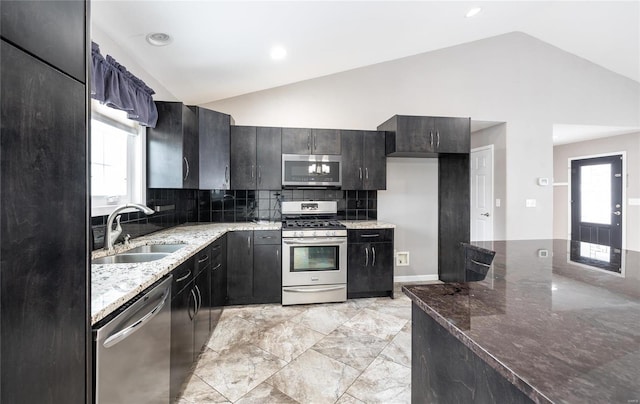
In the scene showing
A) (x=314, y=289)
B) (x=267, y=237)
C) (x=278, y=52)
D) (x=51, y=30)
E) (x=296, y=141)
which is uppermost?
(x=278, y=52)

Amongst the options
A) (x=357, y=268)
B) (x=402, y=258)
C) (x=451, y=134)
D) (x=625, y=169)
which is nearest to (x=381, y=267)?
(x=357, y=268)

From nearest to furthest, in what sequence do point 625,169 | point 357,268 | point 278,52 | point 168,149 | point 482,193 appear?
point 168,149
point 278,52
point 357,268
point 482,193
point 625,169

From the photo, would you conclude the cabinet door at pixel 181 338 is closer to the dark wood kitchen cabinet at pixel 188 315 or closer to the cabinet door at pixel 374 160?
the dark wood kitchen cabinet at pixel 188 315

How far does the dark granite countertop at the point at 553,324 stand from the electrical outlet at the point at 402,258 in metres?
2.42

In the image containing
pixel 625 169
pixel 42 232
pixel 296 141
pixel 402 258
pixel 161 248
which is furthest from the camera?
pixel 625 169

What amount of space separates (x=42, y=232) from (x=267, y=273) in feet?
7.87

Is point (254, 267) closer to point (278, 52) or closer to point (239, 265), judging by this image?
point (239, 265)

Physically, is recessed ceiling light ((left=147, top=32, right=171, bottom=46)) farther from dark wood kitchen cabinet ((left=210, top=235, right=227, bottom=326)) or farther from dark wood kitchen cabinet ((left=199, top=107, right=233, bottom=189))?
dark wood kitchen cabinet ((left=210, top=235, right=227, bottom=326))

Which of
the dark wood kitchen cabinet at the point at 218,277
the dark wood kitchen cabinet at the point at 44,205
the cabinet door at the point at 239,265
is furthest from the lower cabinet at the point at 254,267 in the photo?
the dark wood kitchen cabinet at the point at 44,205

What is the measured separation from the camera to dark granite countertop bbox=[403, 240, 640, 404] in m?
0.53

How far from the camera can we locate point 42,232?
Answer: 2.35 feet

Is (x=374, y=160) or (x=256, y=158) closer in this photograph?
(x=256, y=158)

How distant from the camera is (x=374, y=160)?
339 cm

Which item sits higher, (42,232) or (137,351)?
(42,232)
